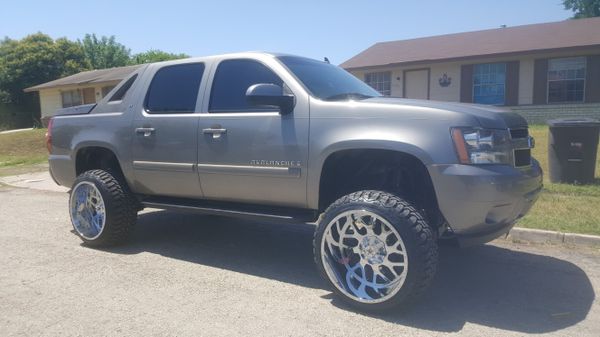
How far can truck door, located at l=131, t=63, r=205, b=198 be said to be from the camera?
480cm

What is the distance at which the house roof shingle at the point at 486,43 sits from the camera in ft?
60.8

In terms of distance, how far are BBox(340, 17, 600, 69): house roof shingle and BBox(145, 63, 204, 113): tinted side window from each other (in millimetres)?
16386

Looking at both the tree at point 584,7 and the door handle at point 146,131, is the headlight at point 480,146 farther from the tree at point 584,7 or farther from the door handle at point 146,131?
the tree at point 584,7

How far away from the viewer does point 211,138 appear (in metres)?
4.61

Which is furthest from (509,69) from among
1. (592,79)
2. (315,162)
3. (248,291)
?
(248,291)

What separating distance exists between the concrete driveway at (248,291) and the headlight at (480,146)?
3.74 feet

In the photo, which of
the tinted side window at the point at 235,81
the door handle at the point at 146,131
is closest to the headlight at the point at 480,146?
the tinted side window at the point at 235,81

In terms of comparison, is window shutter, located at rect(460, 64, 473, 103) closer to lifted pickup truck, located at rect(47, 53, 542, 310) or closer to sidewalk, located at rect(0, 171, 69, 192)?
sidewalk, located at rect(0, 171, 69, 192)

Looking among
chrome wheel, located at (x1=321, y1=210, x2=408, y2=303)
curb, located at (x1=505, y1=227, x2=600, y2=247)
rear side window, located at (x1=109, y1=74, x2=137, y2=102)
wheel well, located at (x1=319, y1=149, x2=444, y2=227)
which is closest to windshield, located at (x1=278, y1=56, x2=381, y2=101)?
wheel well, located at (x1=319, y1=149, x2=444, y2=227)

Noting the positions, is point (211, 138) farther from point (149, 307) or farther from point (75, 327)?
point (75, 327)

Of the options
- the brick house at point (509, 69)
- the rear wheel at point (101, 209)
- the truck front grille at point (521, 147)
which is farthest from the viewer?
→ the brick house at point (509, 69)

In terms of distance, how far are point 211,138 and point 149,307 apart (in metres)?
1.59

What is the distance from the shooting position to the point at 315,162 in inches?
158

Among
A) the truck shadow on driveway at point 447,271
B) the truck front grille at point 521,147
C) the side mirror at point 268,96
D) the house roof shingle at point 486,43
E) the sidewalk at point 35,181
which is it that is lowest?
the sidewalk at point 35,181
